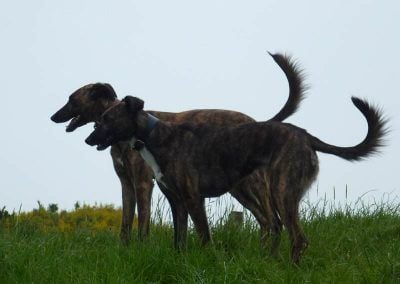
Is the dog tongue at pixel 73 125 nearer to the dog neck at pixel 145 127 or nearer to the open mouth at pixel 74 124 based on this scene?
the open mouth at pixel 74 124

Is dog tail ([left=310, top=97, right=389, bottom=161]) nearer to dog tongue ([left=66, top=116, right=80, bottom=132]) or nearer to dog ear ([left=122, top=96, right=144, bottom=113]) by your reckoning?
dog ear ([left=122, top=96, right=144, bottom=113])

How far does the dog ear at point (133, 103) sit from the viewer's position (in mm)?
9320

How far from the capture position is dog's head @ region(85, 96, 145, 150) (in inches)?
366

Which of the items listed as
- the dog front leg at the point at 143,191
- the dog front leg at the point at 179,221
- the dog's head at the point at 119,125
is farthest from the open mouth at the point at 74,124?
the dog front leg at the point at 179,221

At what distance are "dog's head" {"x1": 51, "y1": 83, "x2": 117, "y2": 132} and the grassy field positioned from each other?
1.54m

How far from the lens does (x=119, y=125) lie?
9.31 m

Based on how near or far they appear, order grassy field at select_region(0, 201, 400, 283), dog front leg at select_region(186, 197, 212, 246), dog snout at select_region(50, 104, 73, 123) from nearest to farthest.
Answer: grassy field at select_region(0, 201, 400, 283)
dog front leg at select_region(186, 197, 212, 246)
dog snout at select_region(50, 104, 73, 123)

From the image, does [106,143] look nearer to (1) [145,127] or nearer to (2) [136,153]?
(1) [145,127]

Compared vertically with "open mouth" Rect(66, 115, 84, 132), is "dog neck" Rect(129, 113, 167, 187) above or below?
below

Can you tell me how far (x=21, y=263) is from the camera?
8398 mm

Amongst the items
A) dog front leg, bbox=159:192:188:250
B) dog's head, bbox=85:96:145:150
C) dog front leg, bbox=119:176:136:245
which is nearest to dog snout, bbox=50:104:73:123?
dog front leg, bbox=119:176:136:245

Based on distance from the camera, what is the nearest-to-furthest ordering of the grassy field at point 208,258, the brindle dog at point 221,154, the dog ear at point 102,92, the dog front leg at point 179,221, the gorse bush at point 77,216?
the grassy field at point 208,258 → the brindle dog at point 221,154 → the dog front leg at point 179,221 → the dog ear at point 102,92 → the gorse bush at point 77,216

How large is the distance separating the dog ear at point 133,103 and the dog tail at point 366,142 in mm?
1981

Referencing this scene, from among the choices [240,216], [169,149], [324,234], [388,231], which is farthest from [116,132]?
[388,231]
